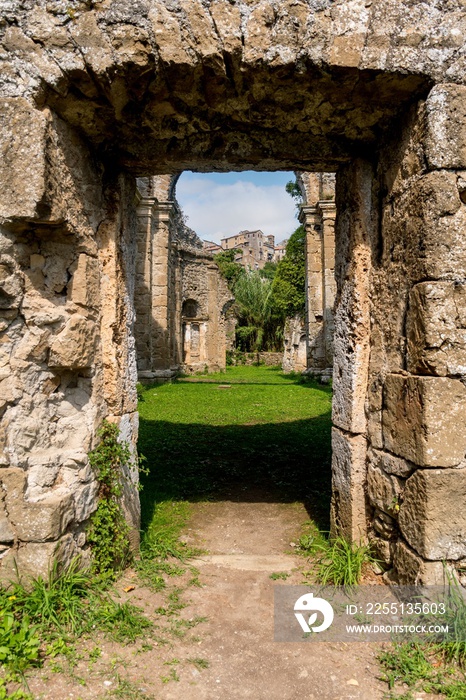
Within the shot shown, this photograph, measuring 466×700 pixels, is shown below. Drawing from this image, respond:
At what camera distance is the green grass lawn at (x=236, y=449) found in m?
4.60

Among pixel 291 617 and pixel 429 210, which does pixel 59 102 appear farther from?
pixel 291 617

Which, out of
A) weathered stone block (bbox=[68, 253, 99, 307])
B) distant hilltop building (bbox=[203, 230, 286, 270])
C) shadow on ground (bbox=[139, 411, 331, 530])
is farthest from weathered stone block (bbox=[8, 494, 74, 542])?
distant hilltop building (bbox=[203, 230, 286, 270])

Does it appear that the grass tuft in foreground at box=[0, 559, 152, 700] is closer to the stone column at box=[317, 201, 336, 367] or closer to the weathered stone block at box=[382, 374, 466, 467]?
the weathered stone block at box=[382, 374, 466, 467]

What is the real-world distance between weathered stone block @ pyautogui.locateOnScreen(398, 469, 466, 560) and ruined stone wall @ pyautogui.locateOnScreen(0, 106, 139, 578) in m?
1.94

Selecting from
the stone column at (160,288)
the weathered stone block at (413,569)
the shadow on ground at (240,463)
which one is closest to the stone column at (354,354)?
the weathered stone block at (413,569)

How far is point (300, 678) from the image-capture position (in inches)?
84.1

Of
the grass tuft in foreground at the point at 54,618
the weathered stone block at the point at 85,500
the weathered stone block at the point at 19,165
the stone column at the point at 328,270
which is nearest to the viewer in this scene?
the grass tuft in foreground at the point at 54,618

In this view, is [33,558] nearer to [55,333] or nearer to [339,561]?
[55,333]

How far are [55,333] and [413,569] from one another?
2412 mm

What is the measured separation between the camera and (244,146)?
10.2 ft

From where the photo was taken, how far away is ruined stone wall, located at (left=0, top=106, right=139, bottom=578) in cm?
238

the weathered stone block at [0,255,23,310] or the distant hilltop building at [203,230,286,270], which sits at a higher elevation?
the distant hilltop building at [203,230,286,270]

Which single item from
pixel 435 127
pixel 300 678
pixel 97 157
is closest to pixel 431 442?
pixel 300 678

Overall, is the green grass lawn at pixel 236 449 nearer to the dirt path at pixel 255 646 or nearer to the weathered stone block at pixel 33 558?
the dirt path at pixel 255 646
